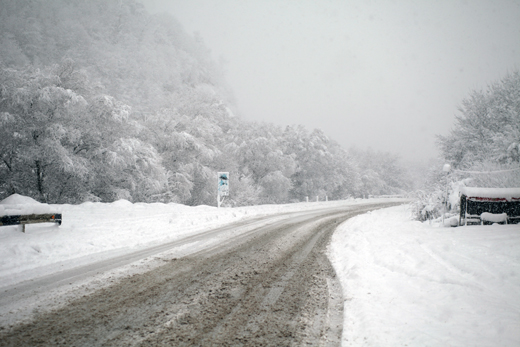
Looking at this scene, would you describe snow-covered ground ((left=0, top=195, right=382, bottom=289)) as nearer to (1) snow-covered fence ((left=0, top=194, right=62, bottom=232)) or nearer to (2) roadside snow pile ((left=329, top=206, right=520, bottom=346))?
(1) snow-covered fence ((left=0, top=194, right=62, bottom=232))

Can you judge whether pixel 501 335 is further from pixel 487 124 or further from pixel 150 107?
pixel 150 107

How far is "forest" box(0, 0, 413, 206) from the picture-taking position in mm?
16016

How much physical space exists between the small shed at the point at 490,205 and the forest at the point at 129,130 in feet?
60.8

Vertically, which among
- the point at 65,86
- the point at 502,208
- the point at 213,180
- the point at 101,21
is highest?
the point at 101,21

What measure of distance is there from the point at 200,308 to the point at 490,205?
11.1 meters

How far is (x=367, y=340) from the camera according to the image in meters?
2.79

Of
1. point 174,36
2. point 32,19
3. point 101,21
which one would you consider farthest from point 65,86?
point 174,36

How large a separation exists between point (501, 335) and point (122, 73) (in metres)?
56.8

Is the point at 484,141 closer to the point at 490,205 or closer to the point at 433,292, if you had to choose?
the point at 490,205

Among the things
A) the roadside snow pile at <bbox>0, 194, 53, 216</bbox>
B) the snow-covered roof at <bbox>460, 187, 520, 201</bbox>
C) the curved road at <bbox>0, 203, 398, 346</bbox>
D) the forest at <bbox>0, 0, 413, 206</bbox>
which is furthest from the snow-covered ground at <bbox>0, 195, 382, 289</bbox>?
the snow-covered roof at <bbox>460, 187, 520, 201</bbox>

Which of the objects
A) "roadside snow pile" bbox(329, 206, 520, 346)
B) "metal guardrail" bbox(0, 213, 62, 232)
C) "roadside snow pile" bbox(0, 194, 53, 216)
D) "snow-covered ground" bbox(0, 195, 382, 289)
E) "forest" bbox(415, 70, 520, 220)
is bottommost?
"roadside snow pile" bbox(329, 206, 520, 346)

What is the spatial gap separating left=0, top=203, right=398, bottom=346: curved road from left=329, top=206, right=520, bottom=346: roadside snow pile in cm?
38

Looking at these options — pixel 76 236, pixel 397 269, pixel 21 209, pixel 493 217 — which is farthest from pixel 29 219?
pixel 493 217

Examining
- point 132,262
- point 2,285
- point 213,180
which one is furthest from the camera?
point 213,180
